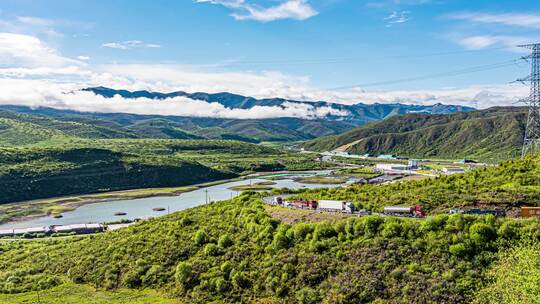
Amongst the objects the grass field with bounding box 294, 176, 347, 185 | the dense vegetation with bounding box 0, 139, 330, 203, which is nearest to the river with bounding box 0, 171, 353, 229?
the dense vegetation with bounding box 0, 139, 330, 203

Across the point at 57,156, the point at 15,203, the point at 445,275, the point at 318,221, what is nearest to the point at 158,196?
the point at 15,203

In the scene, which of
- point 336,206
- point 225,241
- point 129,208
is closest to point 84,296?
point 225,241

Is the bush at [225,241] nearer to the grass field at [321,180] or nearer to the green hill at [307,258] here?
the green hill at [307,258]

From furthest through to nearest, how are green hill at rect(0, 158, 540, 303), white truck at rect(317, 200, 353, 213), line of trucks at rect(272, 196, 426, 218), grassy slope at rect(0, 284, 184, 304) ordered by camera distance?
white truck at rect(317, 200, 353, 213)
line of trucks at rect(272, 196, 426, 218)
grassy slope at rect(0, 284, 184, 304)
green hill at rect(0, 158, 540, 303)

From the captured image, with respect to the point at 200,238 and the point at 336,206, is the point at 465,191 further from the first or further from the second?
the point at 200,238

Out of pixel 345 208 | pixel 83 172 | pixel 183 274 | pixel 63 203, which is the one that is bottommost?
pixel 63 203

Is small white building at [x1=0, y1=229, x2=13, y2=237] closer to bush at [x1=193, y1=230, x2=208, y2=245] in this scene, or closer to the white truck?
bush at [x1=193, y1=230, x2=208, y2=245]

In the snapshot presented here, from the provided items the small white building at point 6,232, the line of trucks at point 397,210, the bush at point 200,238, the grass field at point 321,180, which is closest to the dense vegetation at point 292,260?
the bush at point 200,238

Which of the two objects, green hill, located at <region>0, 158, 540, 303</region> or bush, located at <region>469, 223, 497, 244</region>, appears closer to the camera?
green hill, located at <region>0, 158, 540, 303</region>
